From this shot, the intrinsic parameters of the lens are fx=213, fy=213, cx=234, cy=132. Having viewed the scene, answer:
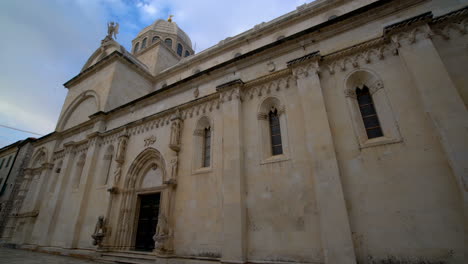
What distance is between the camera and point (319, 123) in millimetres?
6953

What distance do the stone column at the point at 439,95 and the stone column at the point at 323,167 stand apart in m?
2.49

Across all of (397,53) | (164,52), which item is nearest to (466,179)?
(397,53)

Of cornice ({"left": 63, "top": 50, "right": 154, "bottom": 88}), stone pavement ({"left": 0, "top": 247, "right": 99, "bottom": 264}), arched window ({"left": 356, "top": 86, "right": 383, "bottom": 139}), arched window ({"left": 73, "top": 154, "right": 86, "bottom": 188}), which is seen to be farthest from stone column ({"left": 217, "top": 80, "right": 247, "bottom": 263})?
arched window ({"left": 73, "top": 154, "right": 86, "bottom": 188})

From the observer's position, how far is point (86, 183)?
12367 mm

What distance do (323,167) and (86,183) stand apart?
12.9 meters

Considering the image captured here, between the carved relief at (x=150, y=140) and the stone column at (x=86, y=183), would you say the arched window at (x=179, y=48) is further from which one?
the carved relief at (x=150, y=140)

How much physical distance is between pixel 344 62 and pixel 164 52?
1866 centimetres

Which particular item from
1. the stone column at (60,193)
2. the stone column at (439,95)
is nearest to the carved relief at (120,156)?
the stone column at (60,193)

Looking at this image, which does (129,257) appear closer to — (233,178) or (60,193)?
(233,178)

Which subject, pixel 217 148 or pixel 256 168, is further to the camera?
pixel 217 148

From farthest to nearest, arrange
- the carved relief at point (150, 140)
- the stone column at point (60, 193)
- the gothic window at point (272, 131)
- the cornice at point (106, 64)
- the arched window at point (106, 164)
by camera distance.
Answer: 1. the cornice at point (106, 64)
2. the stone column at point (60, 193)
3. the arched window at point (106, 164)
4. the carved relief at point (150, 140)
5. the gothic window at point (272, 131)

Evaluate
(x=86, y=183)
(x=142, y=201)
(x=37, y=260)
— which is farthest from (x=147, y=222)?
(x=86, y=183)

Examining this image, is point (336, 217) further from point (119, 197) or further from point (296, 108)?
point (119, 197)

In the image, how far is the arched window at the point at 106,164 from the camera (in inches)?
482
